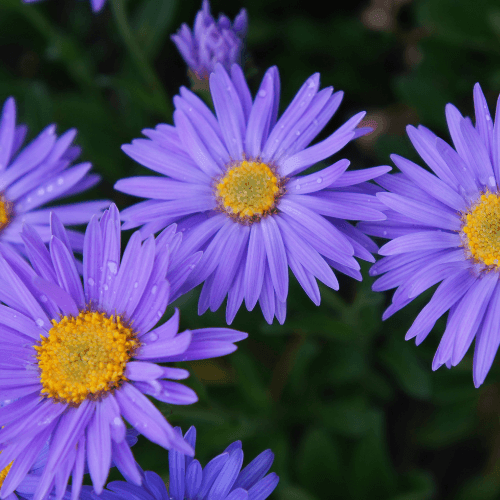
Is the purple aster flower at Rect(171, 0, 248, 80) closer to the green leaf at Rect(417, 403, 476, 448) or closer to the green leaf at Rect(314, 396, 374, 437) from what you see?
the green leaf at Rect(314, 396, 374, 437)

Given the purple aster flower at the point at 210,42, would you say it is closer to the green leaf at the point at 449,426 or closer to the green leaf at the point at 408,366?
the green leaf at the point at 408,366

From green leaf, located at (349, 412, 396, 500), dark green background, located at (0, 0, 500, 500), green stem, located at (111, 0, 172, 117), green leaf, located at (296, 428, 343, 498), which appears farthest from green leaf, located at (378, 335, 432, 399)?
green stem, located at (111, 0, 172, 117)

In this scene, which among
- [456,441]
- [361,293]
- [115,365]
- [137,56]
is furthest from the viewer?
[456,441]

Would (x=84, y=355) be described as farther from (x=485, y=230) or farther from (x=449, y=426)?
(x=449, y=426)

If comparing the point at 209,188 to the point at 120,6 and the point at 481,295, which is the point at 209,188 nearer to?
the point at 481,295

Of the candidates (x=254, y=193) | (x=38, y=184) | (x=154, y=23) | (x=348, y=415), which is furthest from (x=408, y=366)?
(x=154, y=23)

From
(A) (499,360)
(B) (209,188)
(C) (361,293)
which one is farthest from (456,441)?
(B) (209,188)
